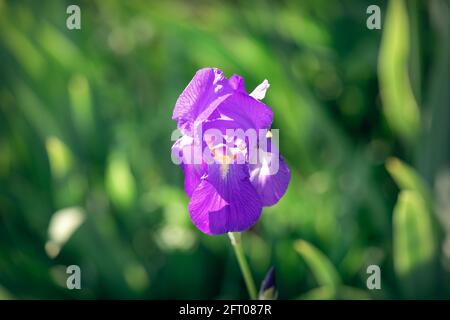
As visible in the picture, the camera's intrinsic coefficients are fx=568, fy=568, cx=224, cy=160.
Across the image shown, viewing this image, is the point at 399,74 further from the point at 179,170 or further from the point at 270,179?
the point at 270,179

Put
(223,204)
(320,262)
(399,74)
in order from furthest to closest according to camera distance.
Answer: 1. (399,74)
2. (320,262)
3. (223,204)

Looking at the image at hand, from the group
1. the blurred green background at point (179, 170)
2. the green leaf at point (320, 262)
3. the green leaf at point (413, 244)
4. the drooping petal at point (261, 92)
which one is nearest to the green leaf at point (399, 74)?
the blurred green background at point (179, 170)

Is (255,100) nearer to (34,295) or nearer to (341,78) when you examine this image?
(34,295)

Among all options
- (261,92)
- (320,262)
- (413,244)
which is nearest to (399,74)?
(413,244)

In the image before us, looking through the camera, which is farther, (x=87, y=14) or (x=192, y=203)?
(x=87, y=14)

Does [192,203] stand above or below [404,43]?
below

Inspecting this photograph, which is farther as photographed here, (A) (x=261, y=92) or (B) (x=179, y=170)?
(B) (x=179, y=170)
